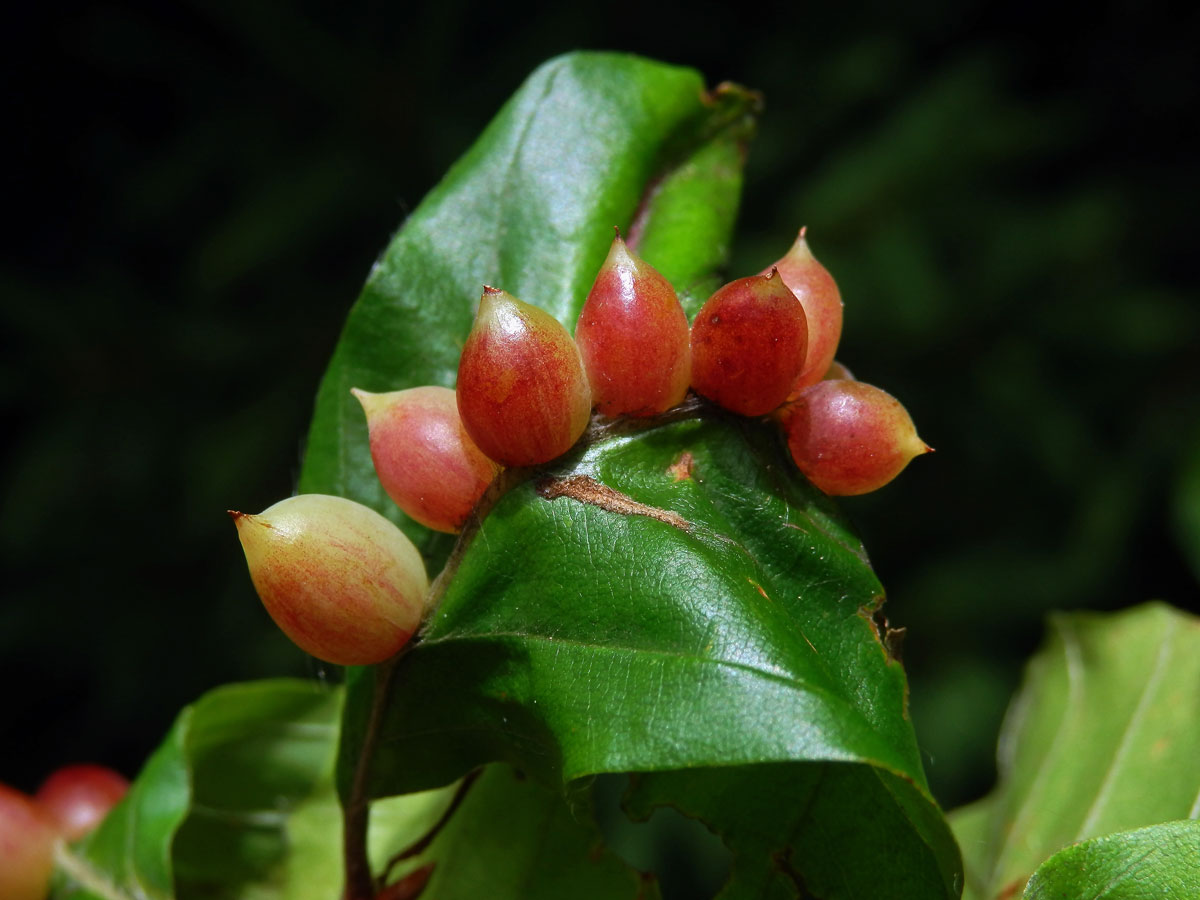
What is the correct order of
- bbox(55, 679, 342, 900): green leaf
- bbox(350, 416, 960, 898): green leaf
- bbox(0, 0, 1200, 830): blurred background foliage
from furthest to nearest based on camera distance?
1. bbox(0, 0, 1200, 830): blurred background foliage
2. bbox(55, 679, 342, 900): green leaf
3. bbox(350, 416, 960, 898): green leaf

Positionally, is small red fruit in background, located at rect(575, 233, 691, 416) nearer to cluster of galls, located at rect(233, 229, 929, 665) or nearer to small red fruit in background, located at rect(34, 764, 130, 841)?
cluster of galls, located at rect(233, 229, 929, 665)

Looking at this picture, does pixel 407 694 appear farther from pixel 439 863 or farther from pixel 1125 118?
pixel 1125 118

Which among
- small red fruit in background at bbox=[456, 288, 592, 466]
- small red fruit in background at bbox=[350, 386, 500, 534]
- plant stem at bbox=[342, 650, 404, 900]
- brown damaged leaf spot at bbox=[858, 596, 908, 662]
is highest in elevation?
small red fruit in background at bbox=[456, 288, 592, 466]

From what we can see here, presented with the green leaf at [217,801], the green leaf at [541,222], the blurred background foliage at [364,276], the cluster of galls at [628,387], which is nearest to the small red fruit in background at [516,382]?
the cluster of galls at [628,387]

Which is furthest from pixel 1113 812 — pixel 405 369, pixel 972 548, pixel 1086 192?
pixel 1086 192

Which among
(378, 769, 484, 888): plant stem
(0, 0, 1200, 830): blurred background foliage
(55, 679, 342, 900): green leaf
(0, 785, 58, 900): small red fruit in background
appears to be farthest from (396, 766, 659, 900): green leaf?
(0, 0, 1200, 830): blurred background foliage
